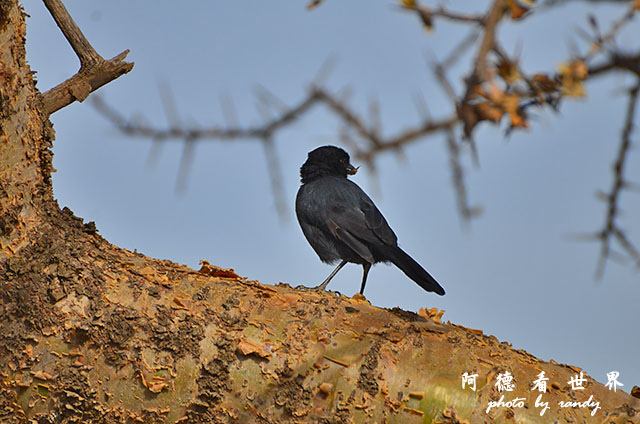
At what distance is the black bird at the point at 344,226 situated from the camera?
5289 millimetres

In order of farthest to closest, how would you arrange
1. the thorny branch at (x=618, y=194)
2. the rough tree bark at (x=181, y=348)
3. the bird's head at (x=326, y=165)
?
the bird's head at (x=326, y=165), the rough tree bark at (x=181, y=348), the thorny branch at (x=618, y=194)

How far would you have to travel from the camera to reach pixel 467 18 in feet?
5.01

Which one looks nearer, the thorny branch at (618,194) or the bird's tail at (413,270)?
the thorny branch at (618,194)

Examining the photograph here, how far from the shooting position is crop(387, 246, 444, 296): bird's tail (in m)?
4.70

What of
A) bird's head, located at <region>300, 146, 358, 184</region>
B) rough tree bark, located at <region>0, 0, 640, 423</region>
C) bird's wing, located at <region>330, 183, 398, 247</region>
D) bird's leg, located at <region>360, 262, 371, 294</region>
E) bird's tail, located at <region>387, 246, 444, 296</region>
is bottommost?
rough tree bark, located at <region>0, 0, 640, 423</region>

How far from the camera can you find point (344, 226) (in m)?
5.45

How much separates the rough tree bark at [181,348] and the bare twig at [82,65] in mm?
326

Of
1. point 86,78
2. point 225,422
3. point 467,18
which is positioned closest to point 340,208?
point 86,78

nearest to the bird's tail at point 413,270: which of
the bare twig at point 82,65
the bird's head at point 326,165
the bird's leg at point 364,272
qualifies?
the bird's leg at point 364,272

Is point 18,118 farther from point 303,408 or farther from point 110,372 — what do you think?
point 303,408

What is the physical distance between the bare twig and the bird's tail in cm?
229

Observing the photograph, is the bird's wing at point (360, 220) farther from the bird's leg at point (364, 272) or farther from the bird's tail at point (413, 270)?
the bird's leg at point (364, 272)

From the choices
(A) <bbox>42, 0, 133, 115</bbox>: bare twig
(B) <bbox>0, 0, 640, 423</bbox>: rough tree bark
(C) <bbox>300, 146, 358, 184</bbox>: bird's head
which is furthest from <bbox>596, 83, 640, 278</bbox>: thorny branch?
(C) <bbox>300, 146, 358, 184</bbox>: bird's head

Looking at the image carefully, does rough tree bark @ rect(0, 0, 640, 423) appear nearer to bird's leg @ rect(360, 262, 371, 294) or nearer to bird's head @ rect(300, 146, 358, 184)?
bird's leg @ rect(360, 262, 371, 294)
